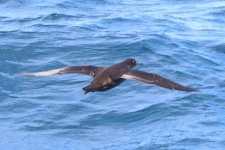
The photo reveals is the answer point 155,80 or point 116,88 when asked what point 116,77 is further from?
point 116,88

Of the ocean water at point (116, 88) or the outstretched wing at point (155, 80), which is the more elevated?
the outstretched wing at point (155, 80)

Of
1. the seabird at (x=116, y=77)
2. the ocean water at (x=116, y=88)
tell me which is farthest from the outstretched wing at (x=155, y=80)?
the ocean water at (x=116, y=88)

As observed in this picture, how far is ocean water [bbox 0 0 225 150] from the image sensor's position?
14.5 metres

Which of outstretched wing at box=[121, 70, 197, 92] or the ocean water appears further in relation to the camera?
the ocean water

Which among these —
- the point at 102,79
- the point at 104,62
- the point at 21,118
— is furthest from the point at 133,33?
the point at 102,79

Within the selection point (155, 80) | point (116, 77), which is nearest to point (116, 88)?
point (116, 77)

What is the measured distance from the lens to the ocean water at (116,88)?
571 inches

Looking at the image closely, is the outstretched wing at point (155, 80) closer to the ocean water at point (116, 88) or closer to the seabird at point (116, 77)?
the seabird at point (116, 77)

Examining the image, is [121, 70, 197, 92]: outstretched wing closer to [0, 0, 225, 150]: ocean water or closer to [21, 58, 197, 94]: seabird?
[21, 58, 197, 94]: seabird

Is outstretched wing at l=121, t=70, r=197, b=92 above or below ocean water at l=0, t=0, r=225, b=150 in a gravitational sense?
above

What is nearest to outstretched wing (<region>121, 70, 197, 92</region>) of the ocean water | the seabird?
the seabird

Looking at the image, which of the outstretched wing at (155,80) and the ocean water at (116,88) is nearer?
the outstretched wing at (155,80)

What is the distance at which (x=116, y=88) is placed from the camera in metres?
17.2

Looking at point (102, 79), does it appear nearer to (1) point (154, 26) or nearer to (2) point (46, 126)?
(2) point (46, 126)
